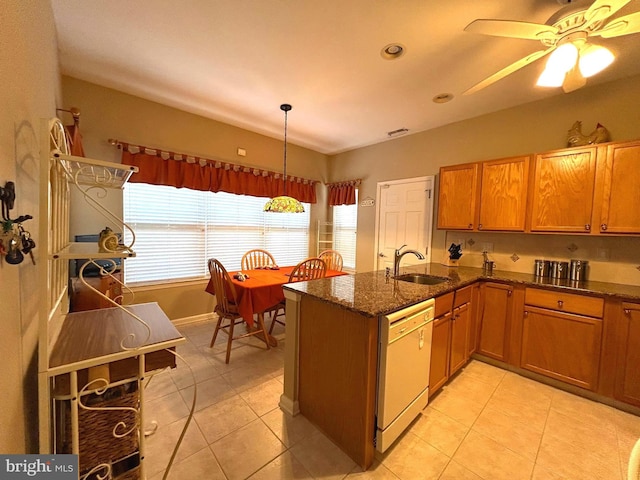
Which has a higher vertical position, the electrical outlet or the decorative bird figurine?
the decorative bird figurine

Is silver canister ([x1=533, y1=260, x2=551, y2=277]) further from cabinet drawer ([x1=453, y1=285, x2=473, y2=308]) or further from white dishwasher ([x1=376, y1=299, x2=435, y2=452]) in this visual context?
white dishwasher ([x1=376, y1=299, x2=435, y2=452])

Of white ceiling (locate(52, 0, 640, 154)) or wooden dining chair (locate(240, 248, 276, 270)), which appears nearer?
white ceiling (locate(52, 0, 640, 154))

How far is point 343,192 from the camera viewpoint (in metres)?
4.42

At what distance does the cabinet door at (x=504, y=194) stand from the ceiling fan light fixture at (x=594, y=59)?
1011 mm

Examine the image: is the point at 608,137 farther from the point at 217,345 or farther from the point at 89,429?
the point at 217,345

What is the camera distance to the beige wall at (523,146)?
221 centimetres

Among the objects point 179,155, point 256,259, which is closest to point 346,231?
point 256,259

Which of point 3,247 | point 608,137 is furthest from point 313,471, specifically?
point 608,137

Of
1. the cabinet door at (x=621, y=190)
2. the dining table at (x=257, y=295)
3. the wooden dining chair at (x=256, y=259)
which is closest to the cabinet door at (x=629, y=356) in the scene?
the cabinet door at (x=621, y=190)

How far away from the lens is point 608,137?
2217 mm

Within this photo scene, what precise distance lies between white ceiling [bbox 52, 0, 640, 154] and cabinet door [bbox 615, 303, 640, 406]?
196 centimetres

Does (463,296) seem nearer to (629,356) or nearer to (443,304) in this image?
(443,304)

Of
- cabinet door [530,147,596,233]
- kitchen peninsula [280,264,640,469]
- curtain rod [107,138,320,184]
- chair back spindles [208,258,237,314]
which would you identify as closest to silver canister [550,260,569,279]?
kitchen peninsula [280,264,640,469]

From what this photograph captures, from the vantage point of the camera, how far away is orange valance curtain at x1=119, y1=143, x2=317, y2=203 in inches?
110
